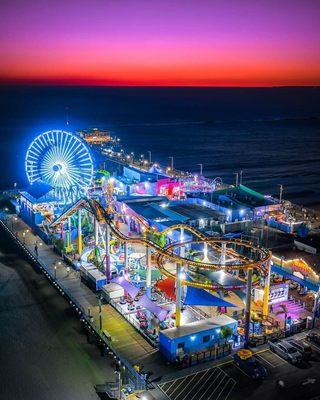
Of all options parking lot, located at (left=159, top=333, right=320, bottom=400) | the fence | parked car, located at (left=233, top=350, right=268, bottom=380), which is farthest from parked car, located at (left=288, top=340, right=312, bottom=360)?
the fence

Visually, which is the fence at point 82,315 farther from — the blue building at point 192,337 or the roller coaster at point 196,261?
Answer: the roller coaster at point 196,261

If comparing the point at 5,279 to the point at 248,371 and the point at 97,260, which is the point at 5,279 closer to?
the point at 97,260

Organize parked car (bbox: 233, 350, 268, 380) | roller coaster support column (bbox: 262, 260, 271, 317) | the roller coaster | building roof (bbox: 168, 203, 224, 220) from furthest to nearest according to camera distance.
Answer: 1. building roof (bbox: 168, 203, 224, 220)
2. roller coaster support column (bbox: 262, 260, 271, 317)
3. the roller coaster
4. parked car (bbox: 233, 350, 268, 380)

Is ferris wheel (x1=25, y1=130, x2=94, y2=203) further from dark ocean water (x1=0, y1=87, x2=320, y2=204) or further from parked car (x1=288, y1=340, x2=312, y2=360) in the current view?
parked car (x1=288, y1=340, x2=312, y2=360)

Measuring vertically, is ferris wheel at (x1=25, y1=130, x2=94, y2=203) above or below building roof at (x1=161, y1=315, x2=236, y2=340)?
above

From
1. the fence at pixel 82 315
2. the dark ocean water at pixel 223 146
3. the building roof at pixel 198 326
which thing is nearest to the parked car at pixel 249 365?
the building roof at pixel 198 326

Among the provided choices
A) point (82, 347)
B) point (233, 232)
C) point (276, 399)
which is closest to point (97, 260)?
point (82, 347)

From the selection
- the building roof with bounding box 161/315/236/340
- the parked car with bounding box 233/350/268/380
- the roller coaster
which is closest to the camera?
the parked car with bounding box 233/350/268/380
